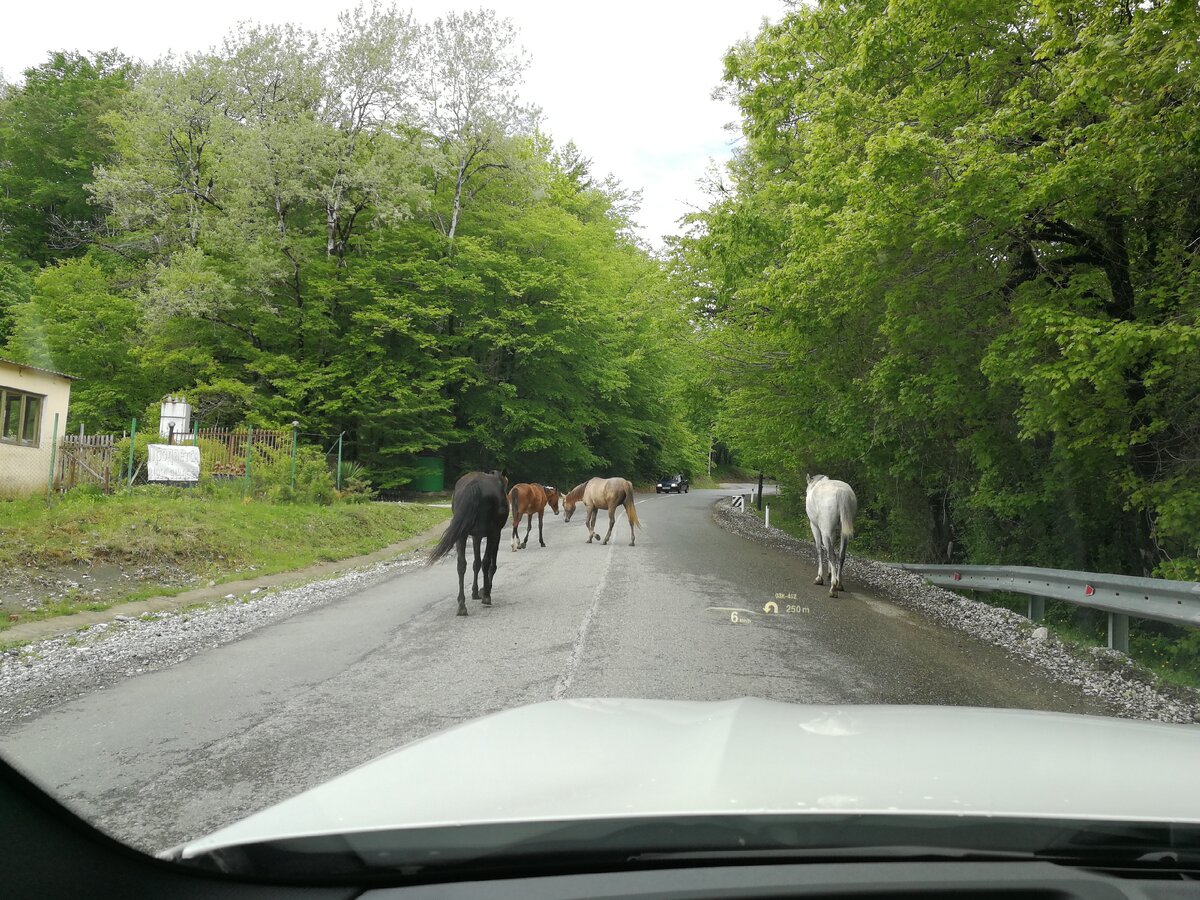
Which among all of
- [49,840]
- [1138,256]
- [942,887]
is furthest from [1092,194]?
[49,840]

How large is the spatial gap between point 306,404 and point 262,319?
3.85 meters

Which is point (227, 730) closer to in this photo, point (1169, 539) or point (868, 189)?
point (868, 189)

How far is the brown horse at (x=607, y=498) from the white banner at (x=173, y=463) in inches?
362

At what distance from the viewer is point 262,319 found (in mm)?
31469

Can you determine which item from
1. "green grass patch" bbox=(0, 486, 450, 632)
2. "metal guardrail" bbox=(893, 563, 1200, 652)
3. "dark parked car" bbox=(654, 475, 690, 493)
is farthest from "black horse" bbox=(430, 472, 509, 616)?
"dark parked car" bbox=(654, 475, 690, 493)

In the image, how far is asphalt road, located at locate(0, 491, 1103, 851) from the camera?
404 cm

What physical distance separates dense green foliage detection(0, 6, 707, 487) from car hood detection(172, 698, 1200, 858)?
88.8 ft

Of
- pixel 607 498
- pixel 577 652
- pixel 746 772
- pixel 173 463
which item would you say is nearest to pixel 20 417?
pixel 173 463

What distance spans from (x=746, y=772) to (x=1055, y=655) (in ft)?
25.3

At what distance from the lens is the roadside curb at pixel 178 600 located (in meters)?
8.21

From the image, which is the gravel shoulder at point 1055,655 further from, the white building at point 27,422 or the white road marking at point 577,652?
the white building at point 27,422

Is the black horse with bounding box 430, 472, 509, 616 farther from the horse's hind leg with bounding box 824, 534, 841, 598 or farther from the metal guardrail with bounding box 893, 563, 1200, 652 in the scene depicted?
the metal guardrail with bounding box 893, 563, 1200, 652

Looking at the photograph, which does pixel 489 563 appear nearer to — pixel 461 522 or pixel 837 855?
pixel 461 522

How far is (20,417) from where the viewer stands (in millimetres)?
18734
